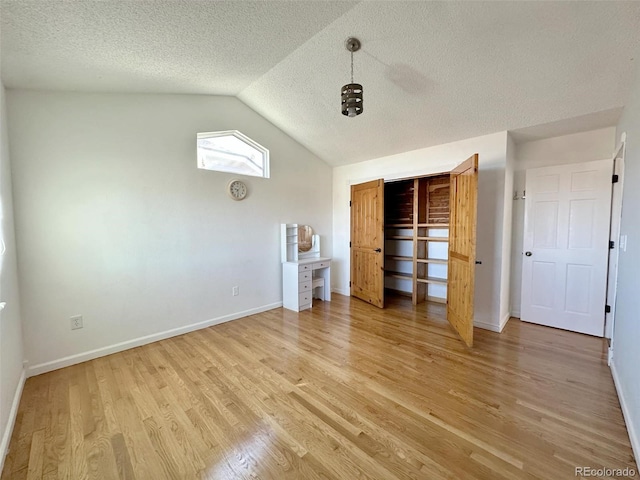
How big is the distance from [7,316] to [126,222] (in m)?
1.19

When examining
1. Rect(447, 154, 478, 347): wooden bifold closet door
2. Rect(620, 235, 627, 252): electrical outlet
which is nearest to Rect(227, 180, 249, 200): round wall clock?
Rect(447, 154, 478, 347): wooden bifold closet door

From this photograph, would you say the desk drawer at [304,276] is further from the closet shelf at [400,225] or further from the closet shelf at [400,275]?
the closet shelf at [400,225]

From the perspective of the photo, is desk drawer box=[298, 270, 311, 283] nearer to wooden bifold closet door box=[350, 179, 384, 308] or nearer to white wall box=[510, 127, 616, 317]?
wooden bifold closet door box=[350, 179, 384, 308]

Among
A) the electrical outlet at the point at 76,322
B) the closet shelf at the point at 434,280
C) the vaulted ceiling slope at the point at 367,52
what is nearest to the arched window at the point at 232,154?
the vaulted ceiling slope at the point at 367,52

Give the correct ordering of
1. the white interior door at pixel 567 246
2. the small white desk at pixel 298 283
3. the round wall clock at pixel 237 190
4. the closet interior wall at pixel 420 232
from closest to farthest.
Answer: the white interior door at pixel 567 246
the round wall clock at pixel 237 190
the small white desk at pixel 298 283
the closet interior wall at pixel 420 232

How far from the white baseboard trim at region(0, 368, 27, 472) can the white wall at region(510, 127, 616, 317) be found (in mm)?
5005

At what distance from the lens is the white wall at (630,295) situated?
164cm

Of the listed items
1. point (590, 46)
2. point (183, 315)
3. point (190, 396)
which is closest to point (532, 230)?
point (590, 46)

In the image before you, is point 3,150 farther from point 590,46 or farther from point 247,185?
point 590,46

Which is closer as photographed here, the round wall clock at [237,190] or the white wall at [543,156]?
the white wall at [543,156]

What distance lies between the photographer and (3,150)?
2.03m

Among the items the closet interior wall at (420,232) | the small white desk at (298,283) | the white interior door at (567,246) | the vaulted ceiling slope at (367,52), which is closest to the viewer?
the vaulted ceiling slope at (367,52)

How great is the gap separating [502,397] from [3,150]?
167 inches

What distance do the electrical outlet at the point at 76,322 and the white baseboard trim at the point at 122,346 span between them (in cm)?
27
